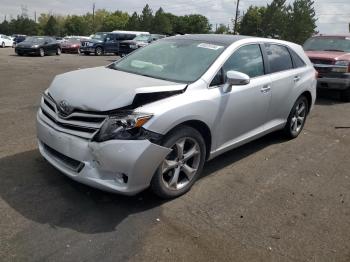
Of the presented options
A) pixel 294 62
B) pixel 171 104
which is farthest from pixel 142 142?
pixel 294 62

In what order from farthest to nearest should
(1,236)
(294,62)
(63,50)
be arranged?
(63,50)
(294,62)
(1,236)

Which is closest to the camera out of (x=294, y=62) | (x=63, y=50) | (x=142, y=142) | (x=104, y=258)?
(x=104, y=258)

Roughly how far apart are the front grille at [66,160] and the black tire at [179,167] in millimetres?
712

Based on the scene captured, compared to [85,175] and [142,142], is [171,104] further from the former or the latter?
[85,175]

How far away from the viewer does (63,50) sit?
32344mm

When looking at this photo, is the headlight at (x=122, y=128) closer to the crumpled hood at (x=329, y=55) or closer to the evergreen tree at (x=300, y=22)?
the crumpled hood at (x=329, y=55)

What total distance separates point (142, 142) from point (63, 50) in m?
30.7

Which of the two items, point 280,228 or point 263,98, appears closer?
point 280,228

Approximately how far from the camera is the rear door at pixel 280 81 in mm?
5578

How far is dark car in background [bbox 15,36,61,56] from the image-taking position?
82.3ft

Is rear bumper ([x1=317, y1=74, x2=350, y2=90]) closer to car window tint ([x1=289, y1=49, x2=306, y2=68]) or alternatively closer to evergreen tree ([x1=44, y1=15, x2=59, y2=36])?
car window tint ([x1=289, y1=49, x2=306, y2=68])

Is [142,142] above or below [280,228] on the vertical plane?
above

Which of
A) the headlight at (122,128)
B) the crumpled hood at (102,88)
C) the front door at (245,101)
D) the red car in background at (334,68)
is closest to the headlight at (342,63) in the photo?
the red car in background at (334,68)

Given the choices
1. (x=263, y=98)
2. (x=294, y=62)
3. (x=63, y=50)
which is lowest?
(x=63, y=50)
